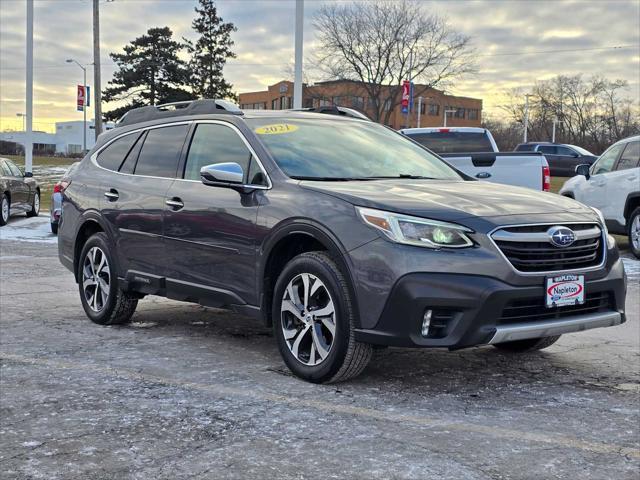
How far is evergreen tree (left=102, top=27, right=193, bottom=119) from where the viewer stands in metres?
60.7

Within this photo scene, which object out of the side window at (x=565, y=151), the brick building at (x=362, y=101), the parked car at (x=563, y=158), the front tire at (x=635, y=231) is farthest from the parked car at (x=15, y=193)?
the brick building at (x=362, y=101)

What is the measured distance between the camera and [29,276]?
9664mm

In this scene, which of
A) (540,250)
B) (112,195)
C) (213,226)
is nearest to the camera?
(540,250)

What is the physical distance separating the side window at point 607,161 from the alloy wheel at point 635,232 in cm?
128

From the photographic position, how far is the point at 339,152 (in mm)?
5422

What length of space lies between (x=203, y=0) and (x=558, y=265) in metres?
67.2

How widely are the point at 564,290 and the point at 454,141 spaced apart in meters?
10.2

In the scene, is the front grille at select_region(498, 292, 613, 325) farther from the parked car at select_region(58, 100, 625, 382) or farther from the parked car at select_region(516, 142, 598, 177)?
the parked car at select_region(516, 142, 598, 177)

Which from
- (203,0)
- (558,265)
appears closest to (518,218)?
(558,265)

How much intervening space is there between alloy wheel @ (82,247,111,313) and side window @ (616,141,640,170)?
8.63 m

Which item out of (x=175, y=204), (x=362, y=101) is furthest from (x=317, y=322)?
(x=362, y=101)

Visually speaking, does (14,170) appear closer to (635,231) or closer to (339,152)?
(635,231)

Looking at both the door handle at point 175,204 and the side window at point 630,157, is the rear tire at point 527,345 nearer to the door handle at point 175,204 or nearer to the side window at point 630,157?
the door handle at point 175,204

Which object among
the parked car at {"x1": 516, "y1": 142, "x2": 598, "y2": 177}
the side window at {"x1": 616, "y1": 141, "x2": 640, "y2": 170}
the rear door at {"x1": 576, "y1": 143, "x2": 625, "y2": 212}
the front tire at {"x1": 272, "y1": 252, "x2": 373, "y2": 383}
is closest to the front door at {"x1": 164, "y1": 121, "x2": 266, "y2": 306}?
the front tire at {"x1": 272, "y1": 252, "x2": 373, "y2": 383}
